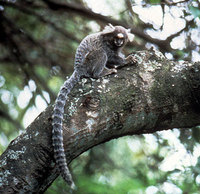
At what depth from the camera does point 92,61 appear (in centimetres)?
370

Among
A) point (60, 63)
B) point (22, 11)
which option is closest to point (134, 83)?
point (60, 63)

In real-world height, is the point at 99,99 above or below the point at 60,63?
below

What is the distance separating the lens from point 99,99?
2574 millimetres

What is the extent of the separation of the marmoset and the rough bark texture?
3.4 inches

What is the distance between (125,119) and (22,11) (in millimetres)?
3085

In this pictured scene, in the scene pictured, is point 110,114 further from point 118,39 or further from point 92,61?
point 118,39

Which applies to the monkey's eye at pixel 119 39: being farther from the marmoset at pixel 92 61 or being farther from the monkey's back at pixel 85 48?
the monkey's back at pixel 85 48

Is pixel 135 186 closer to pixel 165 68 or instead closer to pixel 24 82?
pixel 165 68

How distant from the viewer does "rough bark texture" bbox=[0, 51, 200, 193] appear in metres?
2.28

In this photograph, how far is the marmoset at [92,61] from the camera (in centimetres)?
237

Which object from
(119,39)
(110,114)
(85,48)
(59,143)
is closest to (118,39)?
(119,39)

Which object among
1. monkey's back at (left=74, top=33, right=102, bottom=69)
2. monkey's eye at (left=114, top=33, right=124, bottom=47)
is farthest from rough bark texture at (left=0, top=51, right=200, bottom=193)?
monkey's eye at (left=114, top=33, right=124, bottom=47)

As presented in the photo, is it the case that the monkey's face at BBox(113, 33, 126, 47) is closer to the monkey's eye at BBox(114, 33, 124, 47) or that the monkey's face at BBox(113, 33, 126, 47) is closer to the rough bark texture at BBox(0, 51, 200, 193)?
the monkey's eye at BBox(114, 33, 124, 47)

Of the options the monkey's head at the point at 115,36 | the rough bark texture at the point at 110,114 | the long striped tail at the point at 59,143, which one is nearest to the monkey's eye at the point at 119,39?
the monkey's head at the point at 115,36
